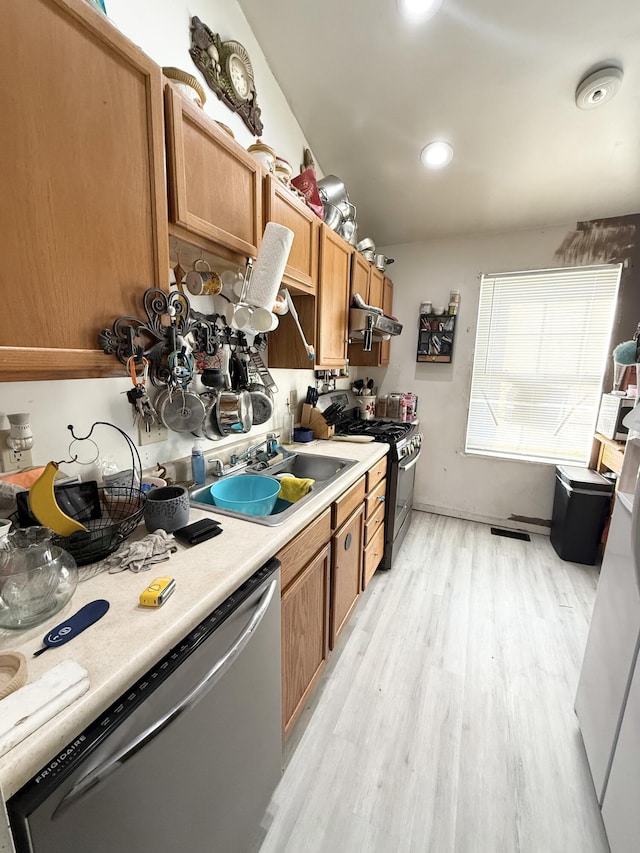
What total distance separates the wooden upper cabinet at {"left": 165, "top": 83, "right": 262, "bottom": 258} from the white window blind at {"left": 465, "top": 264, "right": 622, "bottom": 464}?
91.7 inches

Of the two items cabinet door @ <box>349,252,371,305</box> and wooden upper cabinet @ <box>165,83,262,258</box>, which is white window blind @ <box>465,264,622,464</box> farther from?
wooden upper cabinet @ <box>165,83,262,258</box>

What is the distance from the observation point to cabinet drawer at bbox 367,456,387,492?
73.8 inches

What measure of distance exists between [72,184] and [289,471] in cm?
143

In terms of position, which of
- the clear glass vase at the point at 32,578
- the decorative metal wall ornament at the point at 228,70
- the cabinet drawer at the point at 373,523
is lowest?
the cabinet drawer at the point at 373,523

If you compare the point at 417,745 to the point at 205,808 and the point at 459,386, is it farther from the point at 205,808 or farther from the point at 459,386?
the point at 459,386

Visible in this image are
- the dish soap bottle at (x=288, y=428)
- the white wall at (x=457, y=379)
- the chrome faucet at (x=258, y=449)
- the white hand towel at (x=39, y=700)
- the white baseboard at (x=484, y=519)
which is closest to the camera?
the white hand towel at (x=39, y=700)

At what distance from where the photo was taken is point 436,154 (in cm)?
209

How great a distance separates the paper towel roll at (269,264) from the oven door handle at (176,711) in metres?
0.99

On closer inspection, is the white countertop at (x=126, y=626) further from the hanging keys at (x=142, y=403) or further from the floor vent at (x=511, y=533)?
the floor vent at (x=511, y=533)

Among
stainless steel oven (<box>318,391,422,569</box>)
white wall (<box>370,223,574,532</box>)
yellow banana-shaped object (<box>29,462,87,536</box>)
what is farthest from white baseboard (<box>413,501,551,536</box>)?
yellow banana-shaped object (<box>29,462,87,536</box>)

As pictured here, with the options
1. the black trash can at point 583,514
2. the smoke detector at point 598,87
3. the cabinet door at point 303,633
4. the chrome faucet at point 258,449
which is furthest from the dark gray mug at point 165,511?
the black trash can at point 583,514

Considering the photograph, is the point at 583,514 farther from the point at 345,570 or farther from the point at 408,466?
the point at 345,570

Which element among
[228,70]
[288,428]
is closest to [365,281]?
[288,428]

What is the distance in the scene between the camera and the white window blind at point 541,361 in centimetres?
257
